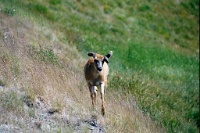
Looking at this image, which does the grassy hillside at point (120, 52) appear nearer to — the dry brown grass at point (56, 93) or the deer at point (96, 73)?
the dry brown grass at point (56, 93)

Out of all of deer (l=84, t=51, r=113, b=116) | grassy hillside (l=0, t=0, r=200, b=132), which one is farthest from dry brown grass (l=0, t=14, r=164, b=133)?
deer (l=84, t=51, r=113, b=116)

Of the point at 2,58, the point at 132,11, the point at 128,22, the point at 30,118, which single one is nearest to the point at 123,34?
the point at 128,22

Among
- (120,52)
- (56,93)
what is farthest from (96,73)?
(120,52)

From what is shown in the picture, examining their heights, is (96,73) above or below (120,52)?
above

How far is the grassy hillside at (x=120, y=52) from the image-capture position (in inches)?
475

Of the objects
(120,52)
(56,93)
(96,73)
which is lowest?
(120,52)

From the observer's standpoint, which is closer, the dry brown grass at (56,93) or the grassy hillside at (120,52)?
the dry brown grass at (56,93)

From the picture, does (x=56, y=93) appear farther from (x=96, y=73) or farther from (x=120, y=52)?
(x=120, y=52)

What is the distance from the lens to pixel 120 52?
22.2 meters

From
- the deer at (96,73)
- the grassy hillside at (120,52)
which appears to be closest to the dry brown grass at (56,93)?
the grassy hillside at (120,52)

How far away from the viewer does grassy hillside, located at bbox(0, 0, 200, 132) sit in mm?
12055

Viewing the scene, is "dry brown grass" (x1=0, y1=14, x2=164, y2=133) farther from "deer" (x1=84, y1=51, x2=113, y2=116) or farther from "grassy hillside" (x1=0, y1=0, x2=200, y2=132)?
"deer" (x1=84, y1=51, x2=113, y2=116)

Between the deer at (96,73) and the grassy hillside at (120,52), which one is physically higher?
the deer at (96,73)

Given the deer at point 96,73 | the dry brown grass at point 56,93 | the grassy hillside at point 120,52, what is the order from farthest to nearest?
the grassy hillside at point 120,52
the deer at point 96,73
the dry brown grass at point 56,93
